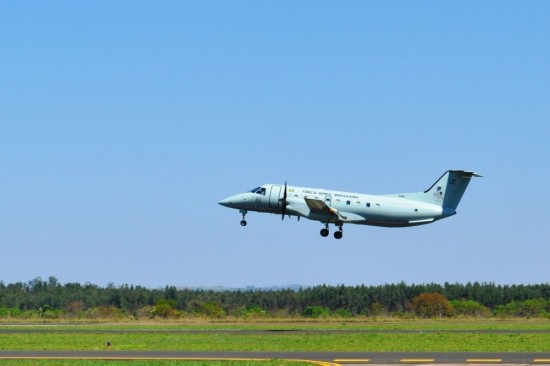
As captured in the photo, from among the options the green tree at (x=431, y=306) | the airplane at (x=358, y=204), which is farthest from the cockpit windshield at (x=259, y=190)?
the green tree at (x=431, y=306)

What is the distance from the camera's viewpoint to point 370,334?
6312 centimetres

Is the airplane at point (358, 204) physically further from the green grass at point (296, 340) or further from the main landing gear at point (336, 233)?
the green grass at point (296, 340)

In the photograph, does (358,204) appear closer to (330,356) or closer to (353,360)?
(330,356)

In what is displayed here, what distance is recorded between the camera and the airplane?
7688 cm

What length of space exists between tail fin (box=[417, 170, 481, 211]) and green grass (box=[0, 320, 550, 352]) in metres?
10.1

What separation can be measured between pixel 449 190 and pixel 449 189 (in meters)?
0.08

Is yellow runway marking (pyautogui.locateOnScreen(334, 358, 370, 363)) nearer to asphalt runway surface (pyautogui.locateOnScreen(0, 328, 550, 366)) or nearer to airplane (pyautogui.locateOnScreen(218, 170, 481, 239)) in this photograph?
asphalt runway surface (pyautogui.locateOnScreen(0, 328, 550, 366))

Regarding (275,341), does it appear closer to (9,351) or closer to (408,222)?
(9,351)

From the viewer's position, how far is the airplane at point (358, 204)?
76875 mm

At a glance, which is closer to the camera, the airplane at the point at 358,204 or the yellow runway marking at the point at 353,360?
the yellow runway marking at the point at 353,360

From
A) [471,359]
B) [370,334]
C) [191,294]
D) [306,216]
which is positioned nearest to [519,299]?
[191,294]

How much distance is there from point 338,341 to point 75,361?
1671 centimetres

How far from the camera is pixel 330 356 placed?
4791 cm

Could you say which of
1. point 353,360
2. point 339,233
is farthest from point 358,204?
point 353,360
